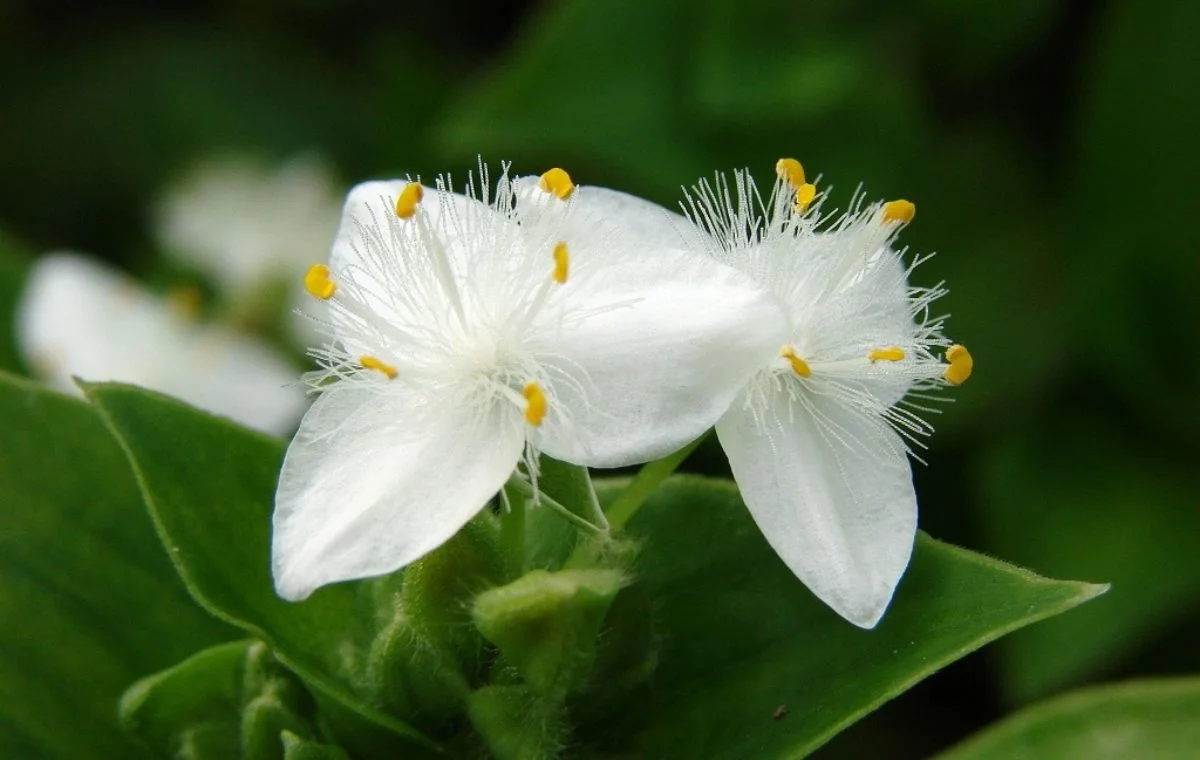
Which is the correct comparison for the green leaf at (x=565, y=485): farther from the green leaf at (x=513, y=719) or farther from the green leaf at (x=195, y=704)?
the green leaf at (x=195, y=704)

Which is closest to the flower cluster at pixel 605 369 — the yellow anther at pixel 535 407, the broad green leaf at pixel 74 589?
the yellow anther at pixel 535 407

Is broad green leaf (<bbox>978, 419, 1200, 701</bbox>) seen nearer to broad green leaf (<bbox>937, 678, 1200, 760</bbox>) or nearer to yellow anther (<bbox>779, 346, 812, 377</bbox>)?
broad green leaf (<bbox>937, 678, 1200, 760</bbox>)

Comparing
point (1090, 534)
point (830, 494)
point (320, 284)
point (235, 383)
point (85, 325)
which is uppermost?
point (320, 284)

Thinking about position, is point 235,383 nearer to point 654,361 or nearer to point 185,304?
point 185,304

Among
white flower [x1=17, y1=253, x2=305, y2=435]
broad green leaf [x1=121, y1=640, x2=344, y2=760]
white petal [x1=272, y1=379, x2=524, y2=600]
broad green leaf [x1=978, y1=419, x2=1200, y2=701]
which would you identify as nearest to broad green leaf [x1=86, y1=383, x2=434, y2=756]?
broad green leaf [x1=121, y1=640, x2=344, y2=760]

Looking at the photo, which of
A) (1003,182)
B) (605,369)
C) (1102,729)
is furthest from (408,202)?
(1003,182)

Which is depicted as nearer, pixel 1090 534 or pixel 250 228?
pixel 1090 534

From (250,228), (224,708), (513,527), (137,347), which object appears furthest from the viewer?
(250,228)
